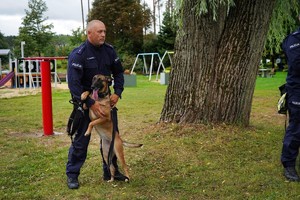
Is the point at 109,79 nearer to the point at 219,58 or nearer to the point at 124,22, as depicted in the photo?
the point at 219,58

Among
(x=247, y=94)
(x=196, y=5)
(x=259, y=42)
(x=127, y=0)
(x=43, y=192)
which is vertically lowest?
(x=43, y=192)

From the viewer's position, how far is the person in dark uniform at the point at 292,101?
4.47 m

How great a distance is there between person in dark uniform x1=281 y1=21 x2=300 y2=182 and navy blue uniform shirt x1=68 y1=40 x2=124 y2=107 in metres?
1.94

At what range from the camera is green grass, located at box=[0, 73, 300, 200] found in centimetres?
455

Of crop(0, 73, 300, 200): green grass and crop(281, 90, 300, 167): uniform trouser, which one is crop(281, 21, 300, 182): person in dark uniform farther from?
crop(0, 73, 300, 200): green grass

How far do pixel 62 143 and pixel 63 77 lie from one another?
73.2ft

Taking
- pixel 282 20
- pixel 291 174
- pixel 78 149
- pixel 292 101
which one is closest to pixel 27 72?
pixel 282 20

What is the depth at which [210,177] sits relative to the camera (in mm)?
5000

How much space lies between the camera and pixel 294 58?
4.46 m

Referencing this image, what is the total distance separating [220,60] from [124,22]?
34.9 metres

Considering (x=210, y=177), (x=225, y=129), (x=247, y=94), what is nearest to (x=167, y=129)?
(x=225, y=129)

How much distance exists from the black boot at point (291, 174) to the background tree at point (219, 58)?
2202 millimetres

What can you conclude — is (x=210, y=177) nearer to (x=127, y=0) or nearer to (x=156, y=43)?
(x=156, y=43)

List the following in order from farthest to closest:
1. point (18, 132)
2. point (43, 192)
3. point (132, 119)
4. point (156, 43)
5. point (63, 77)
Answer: point (156, 43)
point (63, 77)
point (132, 119)
point (18, 132)
point (43, 192)
